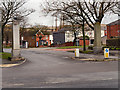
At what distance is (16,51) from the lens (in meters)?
19.3

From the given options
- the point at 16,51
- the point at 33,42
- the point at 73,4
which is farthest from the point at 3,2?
the point at 33,42

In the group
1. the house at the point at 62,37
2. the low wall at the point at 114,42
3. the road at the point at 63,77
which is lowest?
the road at the point at 63,77

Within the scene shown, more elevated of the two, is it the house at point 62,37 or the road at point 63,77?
the house at point 62,37

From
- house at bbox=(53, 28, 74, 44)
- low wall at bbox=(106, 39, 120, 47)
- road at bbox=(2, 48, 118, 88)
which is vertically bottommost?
road at bbox=(2, 48, 118, 88)

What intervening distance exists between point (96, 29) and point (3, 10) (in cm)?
1402

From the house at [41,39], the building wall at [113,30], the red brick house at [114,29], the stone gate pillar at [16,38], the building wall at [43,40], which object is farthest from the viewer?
the building wall at [43,40]

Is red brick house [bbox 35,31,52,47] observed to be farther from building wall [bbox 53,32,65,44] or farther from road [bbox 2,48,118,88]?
road [bbox 2,48,118,88]

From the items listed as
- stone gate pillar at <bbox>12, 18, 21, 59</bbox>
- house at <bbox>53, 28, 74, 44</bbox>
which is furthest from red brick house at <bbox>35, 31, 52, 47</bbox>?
stone gate pillar at <bbox>12, 18, 21, 59</bbox>

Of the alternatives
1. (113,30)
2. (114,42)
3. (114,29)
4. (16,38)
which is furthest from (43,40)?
(16,38)

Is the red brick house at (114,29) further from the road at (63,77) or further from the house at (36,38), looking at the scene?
the road at (63,77)

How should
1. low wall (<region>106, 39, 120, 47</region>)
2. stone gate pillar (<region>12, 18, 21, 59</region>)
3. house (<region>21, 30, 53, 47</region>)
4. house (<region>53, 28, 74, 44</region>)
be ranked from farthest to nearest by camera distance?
house (<region>53, 28, 74, 44</region>), house (<region>21, 30, 53, 47</region>), low wall (<region>106, 39, 120, 47</region>), stone gate pillar (<region>12, 18, 21, 59</region>)

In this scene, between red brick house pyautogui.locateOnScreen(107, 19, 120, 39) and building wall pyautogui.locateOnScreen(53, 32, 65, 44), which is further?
building wall pyautogui.locateOnScreen(53, 32, 65, 44)

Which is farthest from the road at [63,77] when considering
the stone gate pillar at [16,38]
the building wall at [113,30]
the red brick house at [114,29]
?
the building wall at [113,30]

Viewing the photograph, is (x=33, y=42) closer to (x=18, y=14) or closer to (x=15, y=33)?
(x=18, y=14)
